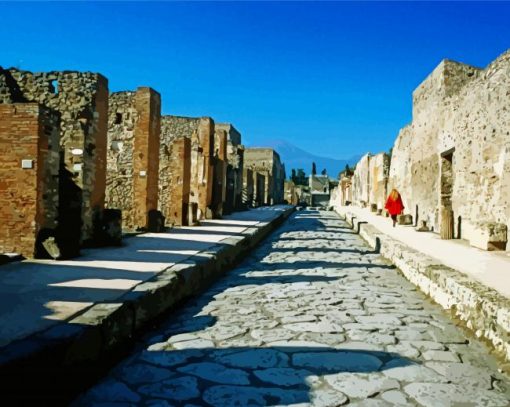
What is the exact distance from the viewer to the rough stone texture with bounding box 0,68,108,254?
7938mm

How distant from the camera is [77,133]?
319 inches

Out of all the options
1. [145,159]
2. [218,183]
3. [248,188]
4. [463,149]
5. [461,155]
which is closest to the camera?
[463,149]

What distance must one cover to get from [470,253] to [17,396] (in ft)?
22.6

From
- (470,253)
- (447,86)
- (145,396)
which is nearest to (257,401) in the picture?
(145,396)

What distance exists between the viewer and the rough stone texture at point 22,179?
21.0 ft

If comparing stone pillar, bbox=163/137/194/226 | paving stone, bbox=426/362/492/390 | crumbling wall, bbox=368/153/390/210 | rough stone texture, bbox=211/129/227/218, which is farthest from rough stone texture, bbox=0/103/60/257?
crumbling wall, bbox=368/153/390/210

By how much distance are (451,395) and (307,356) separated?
3.18 ft

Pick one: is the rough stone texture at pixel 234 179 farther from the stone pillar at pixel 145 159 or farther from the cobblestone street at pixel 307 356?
the cobblestone street at pixel 307 356

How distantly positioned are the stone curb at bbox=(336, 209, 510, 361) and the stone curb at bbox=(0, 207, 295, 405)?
2722mm

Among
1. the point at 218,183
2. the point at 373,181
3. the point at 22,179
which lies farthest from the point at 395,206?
the point at 22,179

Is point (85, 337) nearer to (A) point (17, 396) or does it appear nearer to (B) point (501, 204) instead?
(A) point (17, 396)

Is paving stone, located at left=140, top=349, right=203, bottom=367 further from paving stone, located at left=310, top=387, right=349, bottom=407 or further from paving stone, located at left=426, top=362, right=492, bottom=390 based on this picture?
paving stone, located at left=426, top=362, right=492, bottom=390

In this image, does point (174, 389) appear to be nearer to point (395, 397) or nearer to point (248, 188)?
point (395, 397)

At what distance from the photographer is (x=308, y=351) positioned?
132 inches
